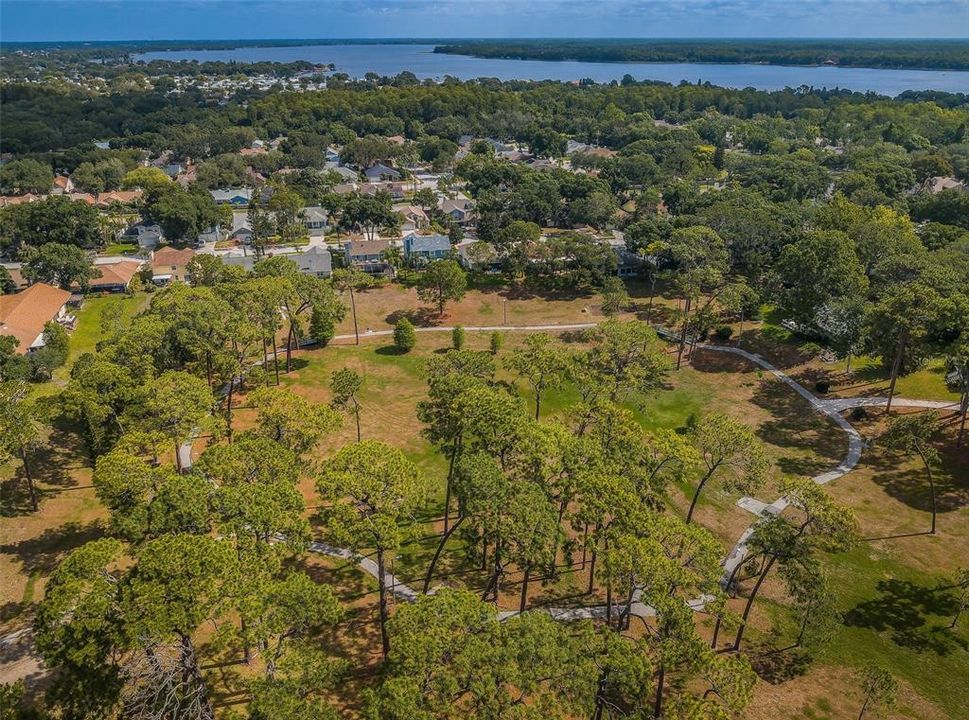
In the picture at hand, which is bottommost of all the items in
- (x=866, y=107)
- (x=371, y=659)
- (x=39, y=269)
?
(x=371, y=659)

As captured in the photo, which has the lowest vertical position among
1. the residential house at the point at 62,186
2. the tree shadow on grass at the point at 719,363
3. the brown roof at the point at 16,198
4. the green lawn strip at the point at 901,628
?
the green lawn strip at the point at 901,628

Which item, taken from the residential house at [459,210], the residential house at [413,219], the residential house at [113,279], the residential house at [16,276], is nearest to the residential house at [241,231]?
the residential house at [113,279]

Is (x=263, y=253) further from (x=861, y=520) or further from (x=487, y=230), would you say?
(x=861, y=520)

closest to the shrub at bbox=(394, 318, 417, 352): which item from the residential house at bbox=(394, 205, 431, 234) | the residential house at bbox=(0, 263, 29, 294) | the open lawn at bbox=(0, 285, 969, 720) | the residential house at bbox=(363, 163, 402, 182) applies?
the open lawn at bbox=(0, 285, 969, 720)

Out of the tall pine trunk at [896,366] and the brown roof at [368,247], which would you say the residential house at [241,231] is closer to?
the brown roof at [368,247]

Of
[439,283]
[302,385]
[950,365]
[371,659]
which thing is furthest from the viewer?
[439,283]

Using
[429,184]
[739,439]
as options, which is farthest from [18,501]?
[429,184]

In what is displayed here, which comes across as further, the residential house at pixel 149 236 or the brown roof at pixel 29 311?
the residential house at pixel 149 236

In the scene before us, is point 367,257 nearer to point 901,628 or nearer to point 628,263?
point 628,263
